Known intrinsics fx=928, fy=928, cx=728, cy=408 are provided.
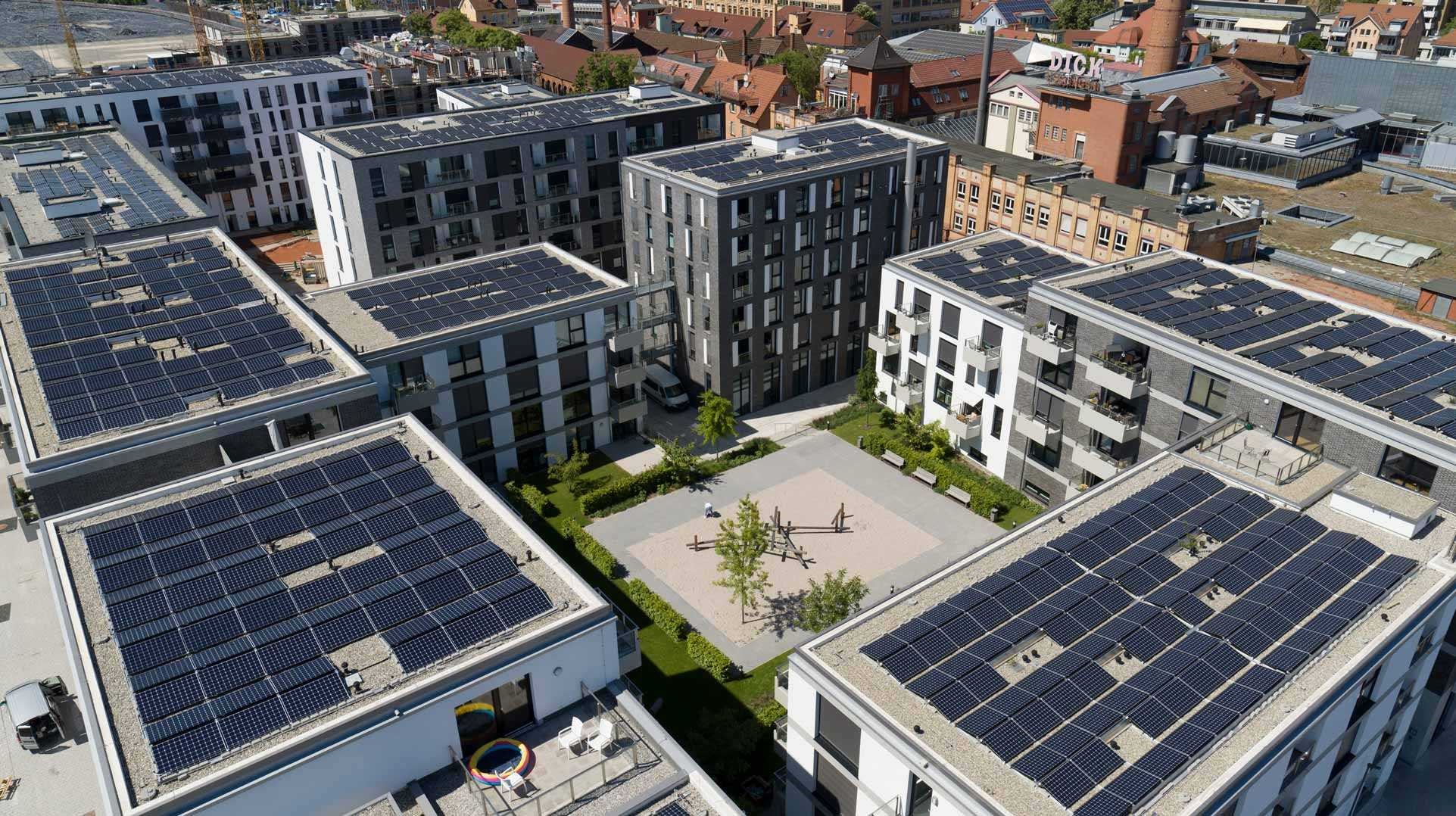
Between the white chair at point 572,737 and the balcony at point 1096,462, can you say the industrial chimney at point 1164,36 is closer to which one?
the balcony at point 1096,462

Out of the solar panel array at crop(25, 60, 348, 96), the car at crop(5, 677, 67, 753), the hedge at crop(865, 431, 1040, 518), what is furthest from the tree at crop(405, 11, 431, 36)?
the car at crop(5, 677, 67, 753)

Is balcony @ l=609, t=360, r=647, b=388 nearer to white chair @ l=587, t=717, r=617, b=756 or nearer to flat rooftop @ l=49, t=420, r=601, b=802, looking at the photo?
flat rooftop @ l=49, t=420, r=601, b=802

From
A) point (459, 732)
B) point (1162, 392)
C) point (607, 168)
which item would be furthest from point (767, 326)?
point (459, 732)

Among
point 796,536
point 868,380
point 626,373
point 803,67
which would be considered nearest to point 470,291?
point 626,373

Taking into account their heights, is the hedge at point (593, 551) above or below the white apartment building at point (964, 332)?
below

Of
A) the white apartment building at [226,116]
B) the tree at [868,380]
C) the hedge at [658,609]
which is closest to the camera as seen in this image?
the hedge at [658,609]

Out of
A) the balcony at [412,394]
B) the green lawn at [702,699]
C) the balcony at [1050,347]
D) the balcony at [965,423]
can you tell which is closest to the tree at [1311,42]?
the balcony at [965,423]
